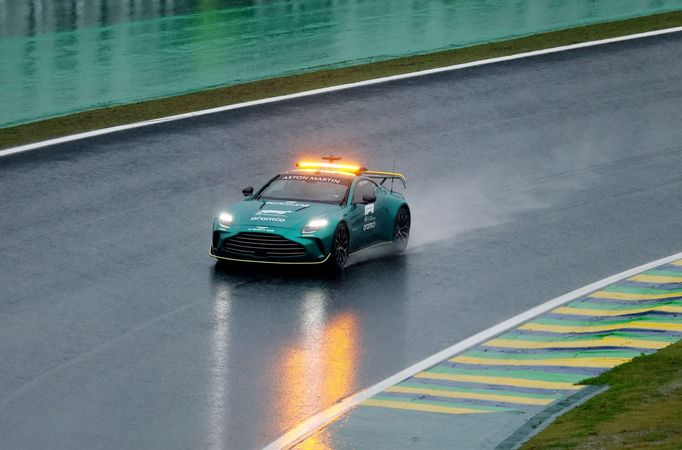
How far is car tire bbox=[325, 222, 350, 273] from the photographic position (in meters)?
21.1

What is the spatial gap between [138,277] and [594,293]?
6250 millimetres

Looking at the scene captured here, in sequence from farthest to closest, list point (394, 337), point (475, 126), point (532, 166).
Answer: point (475, 126)
point (532, 166)
point (394, 337)

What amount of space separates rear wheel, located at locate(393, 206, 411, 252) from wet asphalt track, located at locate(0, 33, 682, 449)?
287 millimetres

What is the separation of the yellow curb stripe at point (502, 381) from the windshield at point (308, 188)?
5829 millimetres

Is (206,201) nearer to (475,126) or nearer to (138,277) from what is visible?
(138,277)

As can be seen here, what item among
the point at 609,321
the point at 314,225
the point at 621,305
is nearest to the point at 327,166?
the point at 314,225

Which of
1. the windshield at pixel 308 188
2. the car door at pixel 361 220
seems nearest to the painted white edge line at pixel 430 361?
the car door at pixel 361 220

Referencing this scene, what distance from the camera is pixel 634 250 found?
2281 cm

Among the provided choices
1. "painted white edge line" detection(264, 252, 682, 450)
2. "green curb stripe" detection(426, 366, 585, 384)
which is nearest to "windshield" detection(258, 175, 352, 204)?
"painted white edge line" detection(264, 252, 682, 450)

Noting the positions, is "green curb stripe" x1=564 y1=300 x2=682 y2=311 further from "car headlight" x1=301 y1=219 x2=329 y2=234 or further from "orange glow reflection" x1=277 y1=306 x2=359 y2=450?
"car headlight" x1=301 y1=219 x2=329 y2=234

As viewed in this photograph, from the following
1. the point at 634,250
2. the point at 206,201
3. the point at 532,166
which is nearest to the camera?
the point at 634,250

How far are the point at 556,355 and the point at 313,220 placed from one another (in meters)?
5.06

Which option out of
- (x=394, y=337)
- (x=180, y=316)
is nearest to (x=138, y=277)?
(x=180, y=316)

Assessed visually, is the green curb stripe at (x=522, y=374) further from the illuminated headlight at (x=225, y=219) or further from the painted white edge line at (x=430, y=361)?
the illuminated headlight at (x=225, y=219)
